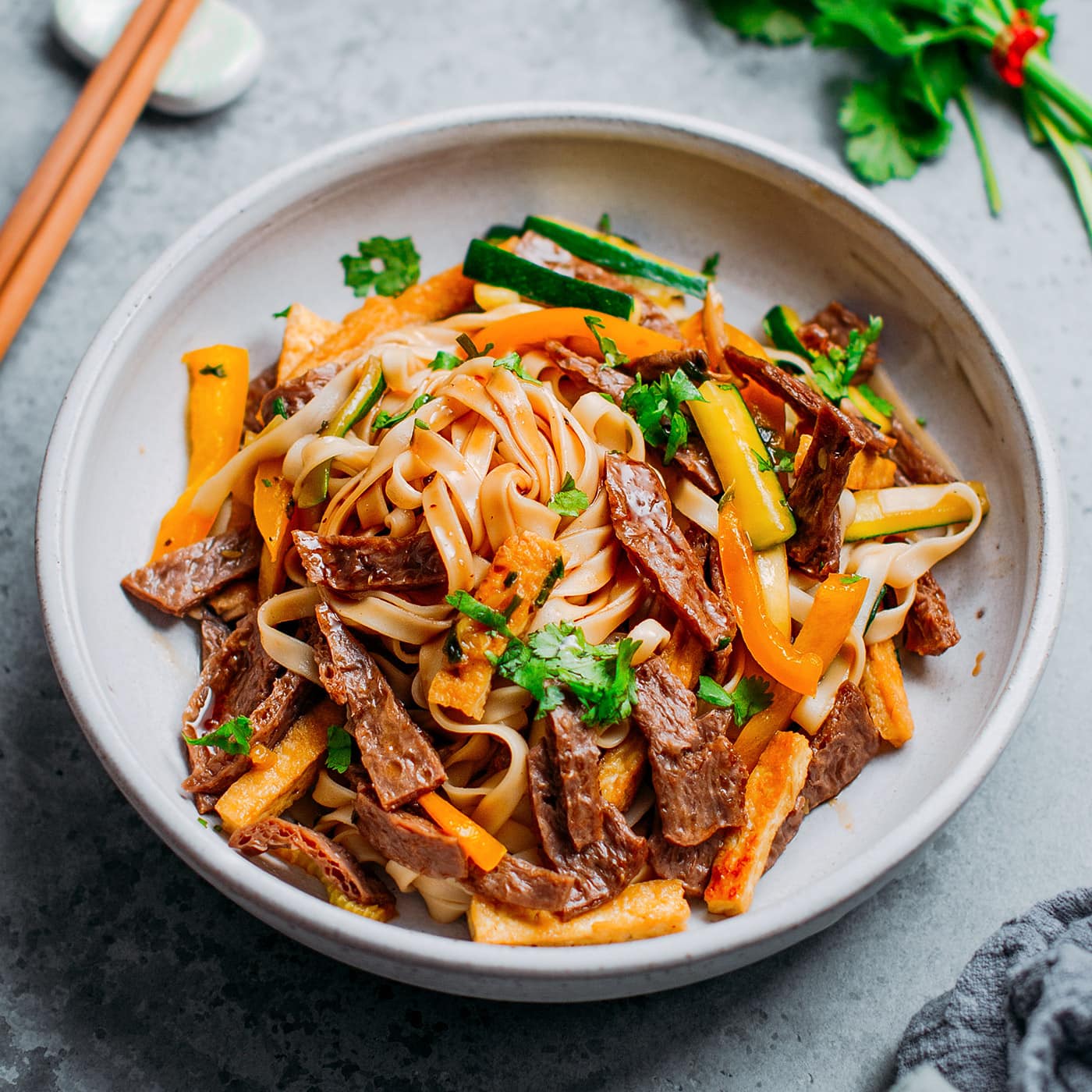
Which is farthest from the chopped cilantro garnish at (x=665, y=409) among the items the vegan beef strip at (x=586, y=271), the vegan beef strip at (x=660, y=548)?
the vegan beef strip at (x=586, y=271)

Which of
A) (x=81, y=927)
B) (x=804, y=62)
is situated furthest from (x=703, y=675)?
(x=804, y=62)

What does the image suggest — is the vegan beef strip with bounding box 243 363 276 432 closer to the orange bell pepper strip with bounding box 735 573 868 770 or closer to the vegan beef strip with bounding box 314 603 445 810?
the vegan beef strip with bounding box 314 603 445 810

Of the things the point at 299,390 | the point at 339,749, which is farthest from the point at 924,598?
the point at 299,390

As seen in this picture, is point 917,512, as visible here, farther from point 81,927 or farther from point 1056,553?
point 81,927

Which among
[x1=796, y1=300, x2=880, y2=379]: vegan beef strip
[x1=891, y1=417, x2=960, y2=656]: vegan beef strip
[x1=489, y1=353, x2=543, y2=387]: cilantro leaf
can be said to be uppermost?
[x1=796, y1=300, x2=880, y2=379]: vegan beef strip

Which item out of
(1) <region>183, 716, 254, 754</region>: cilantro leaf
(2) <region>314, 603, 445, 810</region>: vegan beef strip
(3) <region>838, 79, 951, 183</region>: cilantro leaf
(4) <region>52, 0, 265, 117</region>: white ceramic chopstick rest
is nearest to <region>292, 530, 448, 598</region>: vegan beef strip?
(2) <region>314, 603, 445, 810</region>: vegan beef strip
